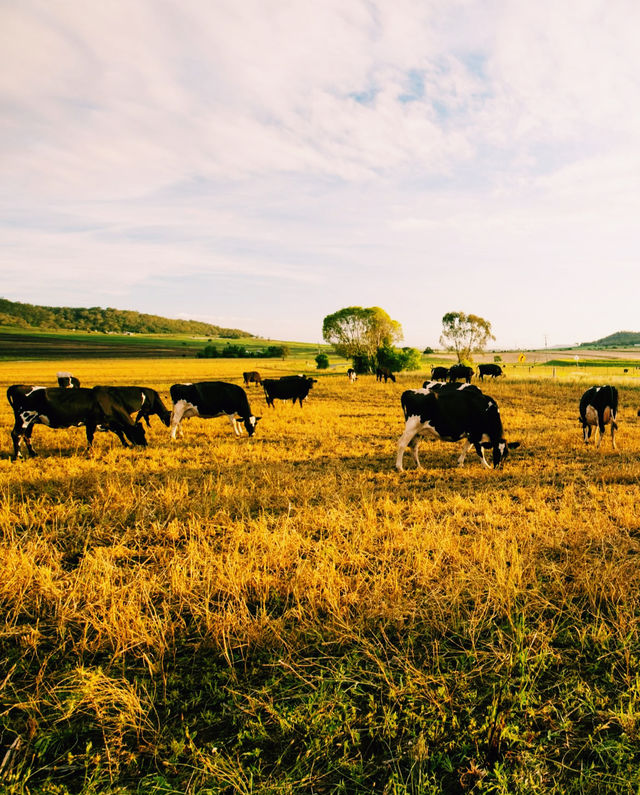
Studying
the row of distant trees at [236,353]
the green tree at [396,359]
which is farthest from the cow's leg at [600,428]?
the row of distant trees at [236,353]

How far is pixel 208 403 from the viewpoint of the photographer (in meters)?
13.0

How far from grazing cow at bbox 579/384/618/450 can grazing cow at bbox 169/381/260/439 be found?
33.0 ft

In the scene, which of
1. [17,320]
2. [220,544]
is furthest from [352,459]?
[17,320]

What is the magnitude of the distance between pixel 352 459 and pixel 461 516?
449 centimetres

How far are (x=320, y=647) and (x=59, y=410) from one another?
10091 mm

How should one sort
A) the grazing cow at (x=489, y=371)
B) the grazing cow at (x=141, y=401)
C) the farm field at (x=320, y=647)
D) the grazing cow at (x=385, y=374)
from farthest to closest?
1. the grazing cow at (x=489, y=371)
2. the grazing cow at (x=385, y=374)
3. the grazing cow at (x=141, y=401)
4. the farm field at (x=320, y=647)

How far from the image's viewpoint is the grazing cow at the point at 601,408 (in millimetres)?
10656

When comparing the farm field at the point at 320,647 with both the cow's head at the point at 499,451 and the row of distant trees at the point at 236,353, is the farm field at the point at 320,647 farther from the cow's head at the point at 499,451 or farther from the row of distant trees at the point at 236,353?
the row of distant trees at the point at 236,353

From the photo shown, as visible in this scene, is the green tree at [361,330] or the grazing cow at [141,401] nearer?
the grazing cow at [141,401]

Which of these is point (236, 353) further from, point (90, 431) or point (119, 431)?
point (90, 431)

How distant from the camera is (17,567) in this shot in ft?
12.7

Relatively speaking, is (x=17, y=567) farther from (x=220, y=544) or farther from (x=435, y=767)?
(x=435, y=767)

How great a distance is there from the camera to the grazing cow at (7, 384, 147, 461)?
10148 millimetres

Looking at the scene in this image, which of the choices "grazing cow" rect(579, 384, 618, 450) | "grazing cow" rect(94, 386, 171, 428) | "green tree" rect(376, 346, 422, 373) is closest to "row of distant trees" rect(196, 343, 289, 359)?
"green tree" rect(376, 346, 422, 373)
